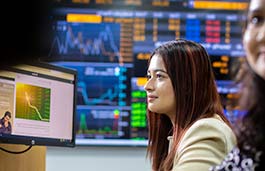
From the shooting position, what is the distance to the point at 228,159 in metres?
0.91

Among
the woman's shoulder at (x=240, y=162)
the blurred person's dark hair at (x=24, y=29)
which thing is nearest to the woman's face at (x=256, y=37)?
the woman's shoulder at (x=240, y=162)

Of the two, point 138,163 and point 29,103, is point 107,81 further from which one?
point 29,103

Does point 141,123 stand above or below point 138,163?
above

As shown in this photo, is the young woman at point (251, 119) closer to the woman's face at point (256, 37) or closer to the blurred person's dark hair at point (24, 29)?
the woman's face at point (256, 37)

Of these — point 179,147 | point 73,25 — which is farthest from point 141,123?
point 179,147

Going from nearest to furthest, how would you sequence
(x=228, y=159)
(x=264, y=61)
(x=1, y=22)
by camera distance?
1. (x=1, y=22)
2. (x=264, y=61)
3. (x=228, y=159)

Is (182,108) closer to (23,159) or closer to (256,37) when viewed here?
(23,159)

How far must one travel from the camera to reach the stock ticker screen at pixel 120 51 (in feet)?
8.52

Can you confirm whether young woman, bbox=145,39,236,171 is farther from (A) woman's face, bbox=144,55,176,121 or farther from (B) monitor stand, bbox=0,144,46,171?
(B) monitor stand, bbox=0,144,46,171

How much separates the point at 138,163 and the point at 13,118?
1244 mm

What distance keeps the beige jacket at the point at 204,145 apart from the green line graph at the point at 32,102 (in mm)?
486

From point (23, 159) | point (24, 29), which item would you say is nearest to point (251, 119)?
point (24, 29)

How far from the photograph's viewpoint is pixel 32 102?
1.57 m

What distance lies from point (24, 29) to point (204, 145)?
123 cm
